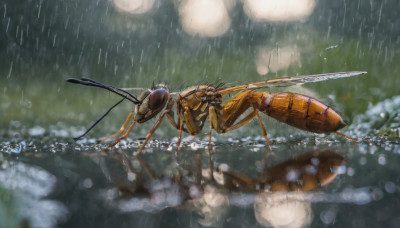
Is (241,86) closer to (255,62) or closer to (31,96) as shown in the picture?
(255,62)

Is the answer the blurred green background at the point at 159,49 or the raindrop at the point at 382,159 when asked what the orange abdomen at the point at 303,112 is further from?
the blurred green background at the point at 159,49

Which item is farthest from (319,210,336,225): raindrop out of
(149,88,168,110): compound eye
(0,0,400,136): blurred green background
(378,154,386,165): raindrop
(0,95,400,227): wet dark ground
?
(0,0,400,136): blurred green background

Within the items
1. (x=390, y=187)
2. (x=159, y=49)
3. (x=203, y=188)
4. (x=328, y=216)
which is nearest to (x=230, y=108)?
(x=203, y=188)

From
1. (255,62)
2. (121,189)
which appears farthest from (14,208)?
(255,62)

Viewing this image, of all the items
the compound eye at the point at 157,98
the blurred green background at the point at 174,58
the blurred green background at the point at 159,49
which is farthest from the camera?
the blurred green background at the point at 159,49

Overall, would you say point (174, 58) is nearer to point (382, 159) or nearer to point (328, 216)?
point (382, 159)

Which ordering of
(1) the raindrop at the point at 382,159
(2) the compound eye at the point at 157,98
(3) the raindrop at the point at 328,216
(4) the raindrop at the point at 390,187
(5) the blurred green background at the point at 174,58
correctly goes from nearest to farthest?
(3) the raindrop at the point at 328,216 → (4) the raindrop at the point at 390,187 → (1) the raindrop at the point at 382,159 → (2) the compound eye at the point at 157,98 → (5) the blurred green background at the point at 174,58

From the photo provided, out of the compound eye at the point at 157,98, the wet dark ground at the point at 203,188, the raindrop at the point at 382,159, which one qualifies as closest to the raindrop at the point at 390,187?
the wet dark ground at the point at 203,188
